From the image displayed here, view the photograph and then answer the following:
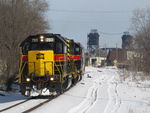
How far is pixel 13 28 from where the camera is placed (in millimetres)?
25688

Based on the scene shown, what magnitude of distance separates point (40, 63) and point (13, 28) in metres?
11.2

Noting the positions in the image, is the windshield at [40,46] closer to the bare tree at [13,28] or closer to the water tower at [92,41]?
the bare tree at [13,28]

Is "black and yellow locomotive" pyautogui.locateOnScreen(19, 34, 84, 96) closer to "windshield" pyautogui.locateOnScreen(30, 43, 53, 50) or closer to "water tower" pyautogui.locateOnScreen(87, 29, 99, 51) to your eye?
"windshield" pyautogui.locateOnScreen(30, 43, 53, 50)

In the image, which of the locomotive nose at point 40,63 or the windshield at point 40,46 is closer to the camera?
the locomotive nose at point 40,63

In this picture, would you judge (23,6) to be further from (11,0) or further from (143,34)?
(143,34)

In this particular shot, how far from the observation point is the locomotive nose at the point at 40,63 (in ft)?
50.4

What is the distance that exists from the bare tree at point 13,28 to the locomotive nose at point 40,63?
642 centimetres

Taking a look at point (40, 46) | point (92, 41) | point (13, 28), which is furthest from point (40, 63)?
point (92, 41)

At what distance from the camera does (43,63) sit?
15.4 meters

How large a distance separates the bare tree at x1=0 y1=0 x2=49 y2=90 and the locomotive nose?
6.42 meters

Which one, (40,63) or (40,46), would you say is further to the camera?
(40,46)

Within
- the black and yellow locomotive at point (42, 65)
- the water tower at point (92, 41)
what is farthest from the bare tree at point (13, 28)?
the water tower at point (92, 41)

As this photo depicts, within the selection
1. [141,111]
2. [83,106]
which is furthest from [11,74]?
[141,111]

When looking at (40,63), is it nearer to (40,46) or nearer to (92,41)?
(40,46)
